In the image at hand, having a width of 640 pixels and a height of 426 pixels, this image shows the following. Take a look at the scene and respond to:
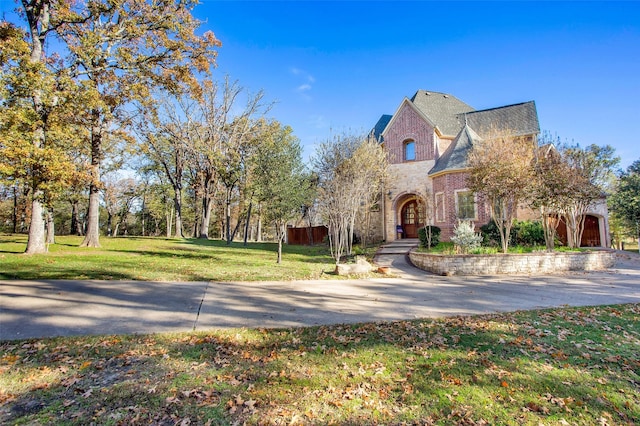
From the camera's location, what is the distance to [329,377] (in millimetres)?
3486

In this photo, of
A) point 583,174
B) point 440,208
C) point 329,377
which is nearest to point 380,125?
point 440,208

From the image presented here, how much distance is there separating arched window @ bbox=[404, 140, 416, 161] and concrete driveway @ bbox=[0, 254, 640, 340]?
12.7m

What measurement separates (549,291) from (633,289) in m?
2.35

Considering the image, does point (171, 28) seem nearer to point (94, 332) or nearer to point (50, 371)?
→ point (94, 332)

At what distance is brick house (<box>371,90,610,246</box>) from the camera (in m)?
18.2

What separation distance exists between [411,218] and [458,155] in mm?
5276

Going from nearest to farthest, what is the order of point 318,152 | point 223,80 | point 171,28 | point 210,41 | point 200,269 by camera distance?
point 200,269
point 171,28
point 210,41
point 318,152
point 223,80

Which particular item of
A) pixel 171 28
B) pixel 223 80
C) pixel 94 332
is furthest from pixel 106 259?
pixel 223 80

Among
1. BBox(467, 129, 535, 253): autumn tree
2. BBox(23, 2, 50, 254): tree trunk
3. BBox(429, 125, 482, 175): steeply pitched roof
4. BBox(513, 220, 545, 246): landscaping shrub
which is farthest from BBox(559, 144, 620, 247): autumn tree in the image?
BBox(23, 2, 50, 254): tree trunk

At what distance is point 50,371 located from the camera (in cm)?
346

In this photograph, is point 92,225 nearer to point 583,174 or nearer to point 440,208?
point 440,208

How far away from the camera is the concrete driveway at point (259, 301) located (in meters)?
5.01

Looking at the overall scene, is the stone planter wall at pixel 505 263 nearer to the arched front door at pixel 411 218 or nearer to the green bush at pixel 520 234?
the green bush at pixel 520 234

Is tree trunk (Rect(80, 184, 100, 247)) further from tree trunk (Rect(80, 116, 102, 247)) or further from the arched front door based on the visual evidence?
the arched front door
